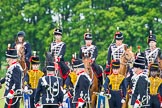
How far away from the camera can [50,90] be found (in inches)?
525

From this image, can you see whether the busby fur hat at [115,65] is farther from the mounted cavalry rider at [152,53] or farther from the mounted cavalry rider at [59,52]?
the mounted cavalry rider at [59,52]

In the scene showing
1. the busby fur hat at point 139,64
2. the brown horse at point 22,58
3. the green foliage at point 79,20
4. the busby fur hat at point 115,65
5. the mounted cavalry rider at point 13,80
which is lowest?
the mounted cavalry rider at point 13,80

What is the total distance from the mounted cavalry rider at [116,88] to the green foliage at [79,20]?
18741 mm

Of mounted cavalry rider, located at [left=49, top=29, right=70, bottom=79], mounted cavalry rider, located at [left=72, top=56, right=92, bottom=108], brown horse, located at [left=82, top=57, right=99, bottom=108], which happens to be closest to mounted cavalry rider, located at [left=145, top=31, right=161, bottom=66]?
brown horse, located at [left=82, top=57, right=99, bottom=108]

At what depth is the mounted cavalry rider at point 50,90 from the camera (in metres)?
13.3

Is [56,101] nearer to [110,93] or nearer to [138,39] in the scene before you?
[110,93]

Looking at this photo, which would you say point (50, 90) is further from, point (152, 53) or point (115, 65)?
point (152, 53)

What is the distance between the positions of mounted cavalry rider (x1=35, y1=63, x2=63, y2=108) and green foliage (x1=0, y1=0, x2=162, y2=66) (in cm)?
2082

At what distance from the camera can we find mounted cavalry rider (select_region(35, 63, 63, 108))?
43.7 ft

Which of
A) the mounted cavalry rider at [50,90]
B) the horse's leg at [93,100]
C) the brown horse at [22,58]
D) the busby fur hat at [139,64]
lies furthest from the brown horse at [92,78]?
the mounted cavalry rider at [50,90]

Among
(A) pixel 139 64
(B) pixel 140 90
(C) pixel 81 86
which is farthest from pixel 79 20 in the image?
(B) pixel 140 90

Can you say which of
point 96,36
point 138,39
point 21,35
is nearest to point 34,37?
point 96,36

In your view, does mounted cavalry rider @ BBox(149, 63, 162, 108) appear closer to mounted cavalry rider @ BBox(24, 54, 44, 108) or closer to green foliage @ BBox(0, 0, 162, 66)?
mounted cavalry rider @ BBox(24, 54, 44, 108)

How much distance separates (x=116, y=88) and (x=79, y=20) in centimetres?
2195
